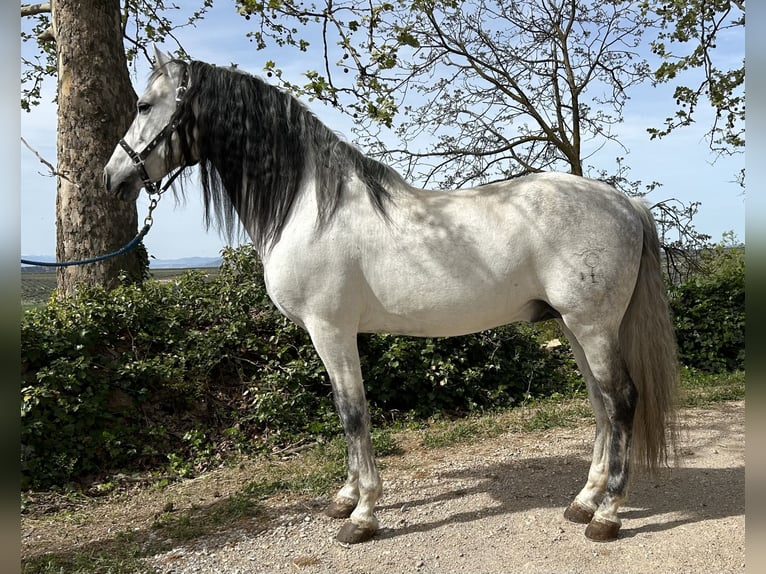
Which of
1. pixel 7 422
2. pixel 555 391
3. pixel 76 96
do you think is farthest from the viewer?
pixel 555 391

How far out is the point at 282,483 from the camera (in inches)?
167

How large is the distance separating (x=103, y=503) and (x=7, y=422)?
13.9 ft

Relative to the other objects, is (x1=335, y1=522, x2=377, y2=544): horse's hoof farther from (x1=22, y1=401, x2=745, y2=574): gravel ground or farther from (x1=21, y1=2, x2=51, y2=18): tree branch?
(x1=21, y1=2, x2=51, y2=18): tree branch

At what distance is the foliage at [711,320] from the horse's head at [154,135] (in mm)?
7132

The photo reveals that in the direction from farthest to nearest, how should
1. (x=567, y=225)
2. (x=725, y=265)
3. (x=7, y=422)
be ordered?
1. (x=725, y=265)
2. (x=567, y=225)
3. (x=7, y=422)

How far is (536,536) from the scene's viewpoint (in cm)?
322

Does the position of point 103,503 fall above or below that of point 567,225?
below

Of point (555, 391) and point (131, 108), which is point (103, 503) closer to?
point (131, 108)

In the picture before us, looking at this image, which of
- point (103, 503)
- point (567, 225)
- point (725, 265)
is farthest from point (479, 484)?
point (725, 265)

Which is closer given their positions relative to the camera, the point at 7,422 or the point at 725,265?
the point at 7,422

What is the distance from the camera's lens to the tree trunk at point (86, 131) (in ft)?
19.6

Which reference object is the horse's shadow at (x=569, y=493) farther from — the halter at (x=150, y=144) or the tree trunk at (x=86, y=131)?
the tree trunk at (x=86, y=131)

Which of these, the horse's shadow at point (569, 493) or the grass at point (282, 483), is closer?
the grass at point (282, 483)

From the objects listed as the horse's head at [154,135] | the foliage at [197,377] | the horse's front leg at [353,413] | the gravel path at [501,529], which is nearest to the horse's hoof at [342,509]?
the gravel path at [501,529]
